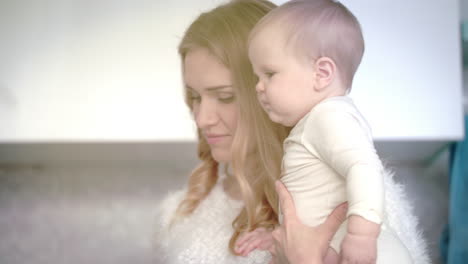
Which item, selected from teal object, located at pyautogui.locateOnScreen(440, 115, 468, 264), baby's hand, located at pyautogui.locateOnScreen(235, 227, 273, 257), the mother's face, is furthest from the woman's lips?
teal object, located at pyautogui.locateOnScreen(440, 115, 468, 264)

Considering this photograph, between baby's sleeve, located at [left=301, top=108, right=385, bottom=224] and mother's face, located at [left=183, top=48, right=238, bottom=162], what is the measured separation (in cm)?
34

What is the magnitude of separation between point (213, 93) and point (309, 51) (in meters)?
0.35

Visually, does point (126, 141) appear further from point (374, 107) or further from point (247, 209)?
point (374, 107)

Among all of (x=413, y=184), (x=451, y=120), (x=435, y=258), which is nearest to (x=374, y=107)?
(x=451, y=120)

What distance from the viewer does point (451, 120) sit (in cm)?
160

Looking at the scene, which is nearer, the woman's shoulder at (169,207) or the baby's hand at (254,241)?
the baby's hand at (254,241)

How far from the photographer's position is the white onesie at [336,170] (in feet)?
2.03

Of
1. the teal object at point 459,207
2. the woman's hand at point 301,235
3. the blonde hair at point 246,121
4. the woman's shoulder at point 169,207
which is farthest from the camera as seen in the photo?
the teal object at point 459,207

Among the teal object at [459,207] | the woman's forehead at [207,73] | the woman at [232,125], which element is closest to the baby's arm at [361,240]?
the woman at [232,125]

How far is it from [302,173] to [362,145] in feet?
0.45

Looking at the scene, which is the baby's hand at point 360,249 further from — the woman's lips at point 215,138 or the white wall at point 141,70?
the white wall at point 141,70

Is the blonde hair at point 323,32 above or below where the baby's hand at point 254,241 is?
above

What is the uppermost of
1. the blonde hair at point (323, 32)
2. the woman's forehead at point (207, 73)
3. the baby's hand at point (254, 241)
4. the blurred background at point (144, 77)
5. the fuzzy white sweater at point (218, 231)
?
the blonde hair at point (323, 32)

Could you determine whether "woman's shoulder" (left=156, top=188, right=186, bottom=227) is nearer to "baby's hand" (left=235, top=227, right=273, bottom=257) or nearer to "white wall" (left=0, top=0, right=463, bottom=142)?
"white wall" (left=0, top=0, right=463, bottom=142)
